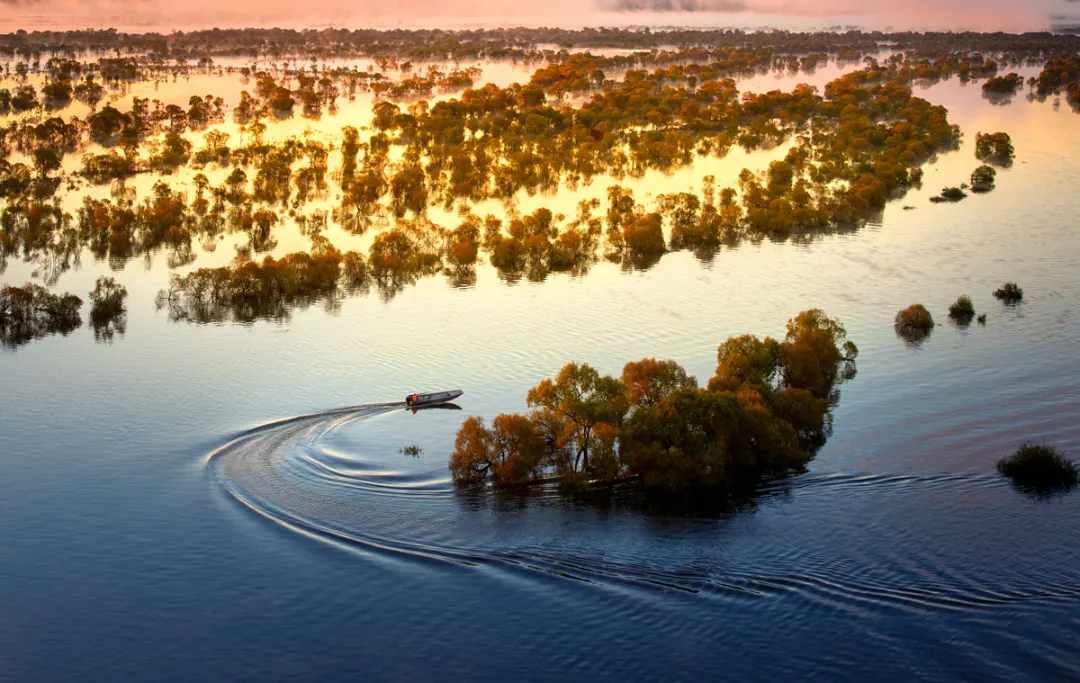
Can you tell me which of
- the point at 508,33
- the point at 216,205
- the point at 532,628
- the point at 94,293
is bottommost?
the point at 532,628

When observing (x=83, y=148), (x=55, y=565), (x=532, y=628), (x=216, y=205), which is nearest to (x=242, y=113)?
(x=83, y=148)

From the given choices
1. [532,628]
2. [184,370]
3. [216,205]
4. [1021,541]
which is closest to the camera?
[532,628]

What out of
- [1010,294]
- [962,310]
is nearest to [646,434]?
[962,310]

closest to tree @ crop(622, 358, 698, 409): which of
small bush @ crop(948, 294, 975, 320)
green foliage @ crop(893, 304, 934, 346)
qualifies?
green foliage @ crop(893, 304, 934, 346)

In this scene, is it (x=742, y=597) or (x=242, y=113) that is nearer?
(x=742, y=597)

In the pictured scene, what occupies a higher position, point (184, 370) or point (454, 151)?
point (454, 151)

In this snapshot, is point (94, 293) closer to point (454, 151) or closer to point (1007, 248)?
point (454, 151)

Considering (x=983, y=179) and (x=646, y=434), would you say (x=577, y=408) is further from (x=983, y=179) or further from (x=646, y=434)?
(x=983, y=179)

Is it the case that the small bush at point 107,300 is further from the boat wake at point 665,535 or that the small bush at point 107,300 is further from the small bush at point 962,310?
the small bush at point 962,310
